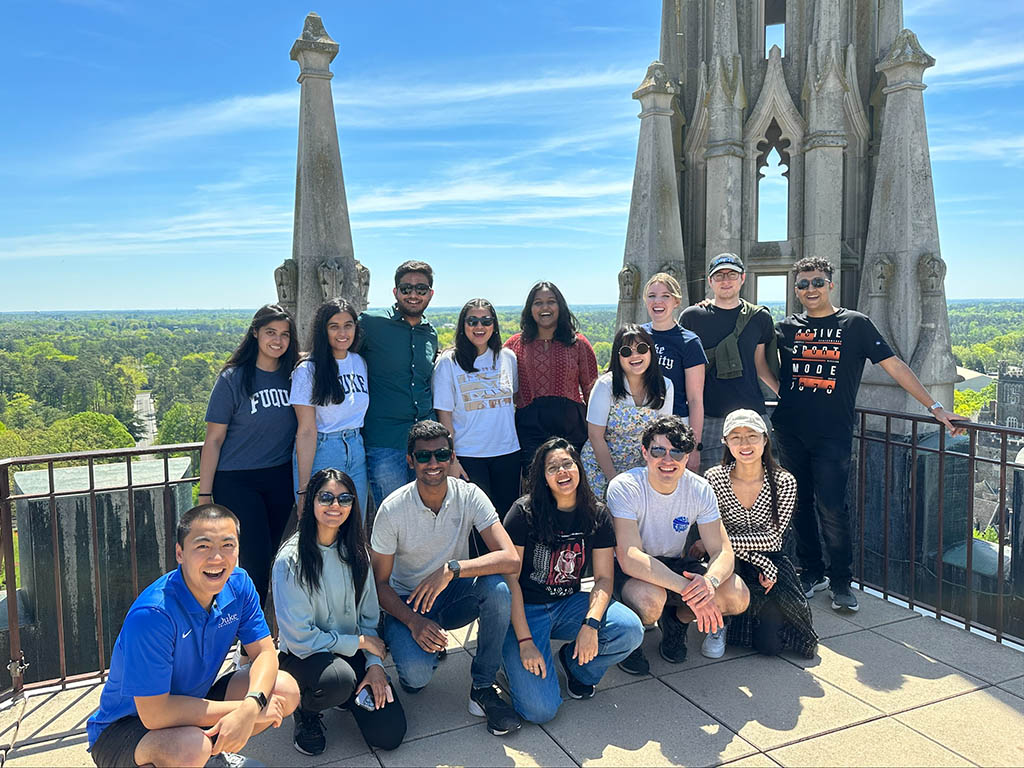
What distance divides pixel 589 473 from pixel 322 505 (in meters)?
1.72

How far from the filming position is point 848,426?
4996 millimetres

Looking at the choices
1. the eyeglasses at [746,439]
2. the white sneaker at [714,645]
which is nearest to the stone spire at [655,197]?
the eyeglasses at [746,439]

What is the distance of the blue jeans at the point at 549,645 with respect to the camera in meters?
3.71

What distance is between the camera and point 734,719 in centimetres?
374

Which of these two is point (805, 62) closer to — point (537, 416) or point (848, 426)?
point (848, 426)

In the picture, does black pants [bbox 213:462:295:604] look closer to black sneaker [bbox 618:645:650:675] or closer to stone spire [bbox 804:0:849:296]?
black sneaker [bbox 618:645:650:675]

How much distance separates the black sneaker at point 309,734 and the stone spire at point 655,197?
707cm

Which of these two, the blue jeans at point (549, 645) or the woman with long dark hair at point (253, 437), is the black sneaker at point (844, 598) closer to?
the blue jeans at point (549, 645)

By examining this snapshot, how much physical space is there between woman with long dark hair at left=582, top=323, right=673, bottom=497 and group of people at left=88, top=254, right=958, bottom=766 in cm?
1

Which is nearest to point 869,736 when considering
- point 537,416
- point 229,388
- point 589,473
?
point 589,473

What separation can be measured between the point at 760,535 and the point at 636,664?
1.01 metres

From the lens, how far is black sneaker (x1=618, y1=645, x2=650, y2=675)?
418cm

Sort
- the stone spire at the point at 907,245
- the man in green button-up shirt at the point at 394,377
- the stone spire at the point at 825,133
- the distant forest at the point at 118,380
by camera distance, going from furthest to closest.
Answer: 1. the distant forest at the point at 118,380
2. the stone spire at the point at 825,133
3. the stone spire at the point at 907,245
4. the man in green button-up shirt at the point at 394,377

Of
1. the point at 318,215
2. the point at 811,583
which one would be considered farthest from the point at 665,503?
the point at 318,215
